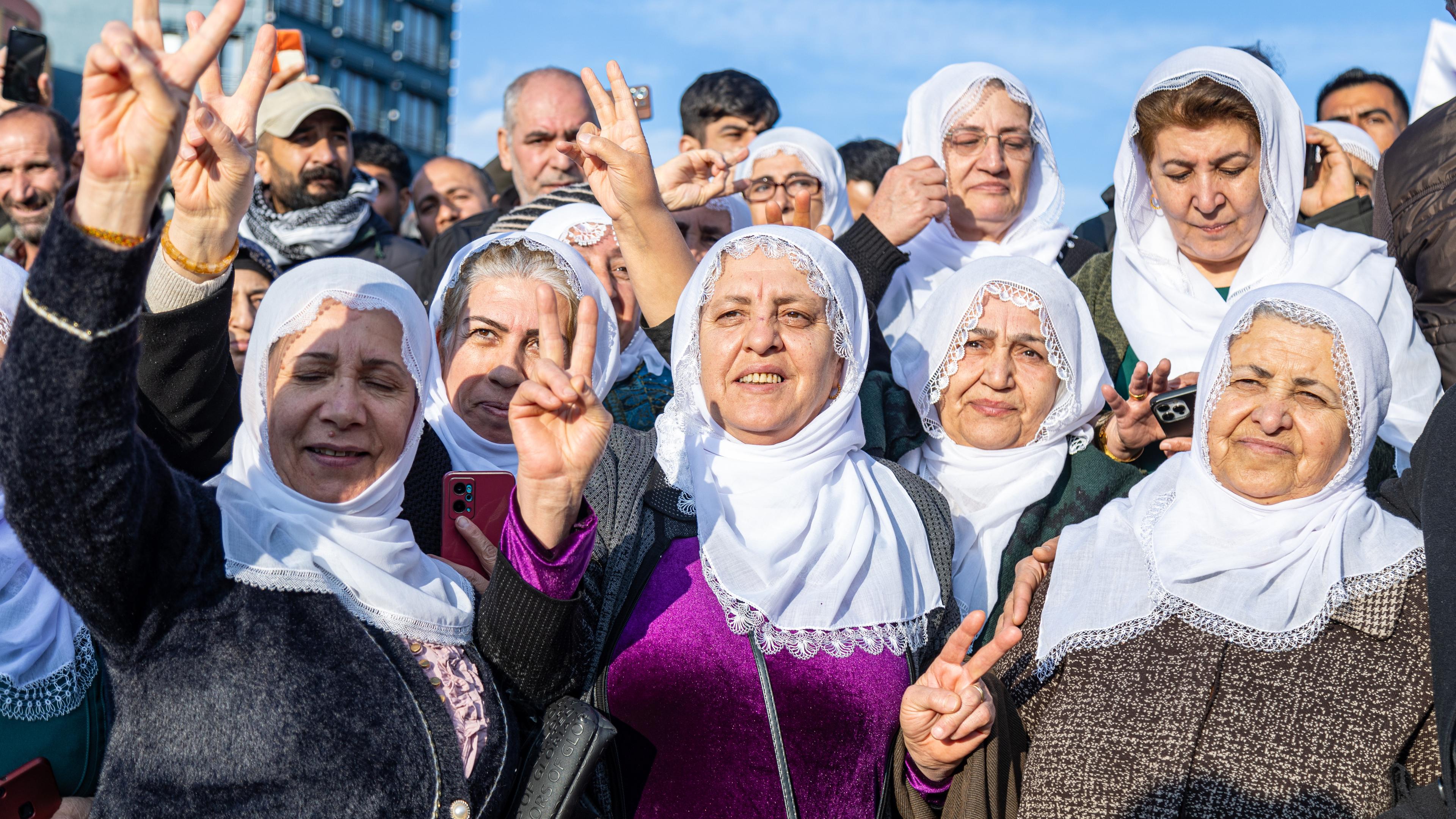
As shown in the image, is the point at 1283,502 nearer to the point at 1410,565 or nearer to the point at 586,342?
the point at 1410,565

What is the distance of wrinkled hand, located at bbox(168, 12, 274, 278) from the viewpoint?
271 cm

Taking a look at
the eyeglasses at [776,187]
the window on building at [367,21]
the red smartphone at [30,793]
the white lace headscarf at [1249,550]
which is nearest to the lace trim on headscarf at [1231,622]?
the white lace headscarf at [1249,550]

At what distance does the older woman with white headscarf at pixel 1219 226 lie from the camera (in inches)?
168

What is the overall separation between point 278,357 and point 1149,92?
9.80ft

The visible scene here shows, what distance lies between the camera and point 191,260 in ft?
9.73

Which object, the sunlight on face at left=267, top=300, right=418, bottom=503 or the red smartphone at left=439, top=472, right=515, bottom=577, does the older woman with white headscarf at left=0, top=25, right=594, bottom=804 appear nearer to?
the sunlight on face at left=267, top=300, right=418, bottom=503

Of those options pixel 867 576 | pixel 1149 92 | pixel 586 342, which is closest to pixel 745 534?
pixel 867 576

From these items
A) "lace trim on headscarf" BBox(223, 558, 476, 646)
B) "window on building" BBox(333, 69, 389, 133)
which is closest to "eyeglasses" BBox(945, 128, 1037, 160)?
"lace trim on headscarf" BBox(223, 558, 476, 646)

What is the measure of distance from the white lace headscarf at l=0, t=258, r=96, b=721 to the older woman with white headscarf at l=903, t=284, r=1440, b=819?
192cm

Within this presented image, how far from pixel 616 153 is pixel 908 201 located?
1119 mm

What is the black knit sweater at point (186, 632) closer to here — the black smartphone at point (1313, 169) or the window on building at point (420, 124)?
the black smartphone at point (1313, 169)

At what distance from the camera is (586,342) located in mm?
2980

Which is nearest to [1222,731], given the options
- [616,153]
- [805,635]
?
[805,635]

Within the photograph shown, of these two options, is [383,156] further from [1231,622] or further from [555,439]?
[1231,622]
